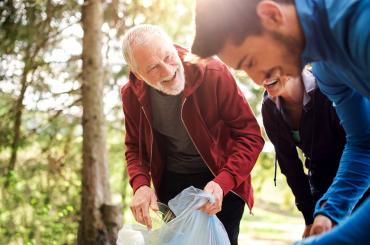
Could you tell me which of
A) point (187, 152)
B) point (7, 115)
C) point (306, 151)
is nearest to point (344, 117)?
point (306, 151)

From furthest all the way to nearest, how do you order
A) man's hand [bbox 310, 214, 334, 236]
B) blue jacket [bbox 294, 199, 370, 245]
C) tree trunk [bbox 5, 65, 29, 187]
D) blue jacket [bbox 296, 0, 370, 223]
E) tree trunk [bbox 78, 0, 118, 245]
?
tree trunk [bbox 5, 65, 29, 187]
tree trunk [bbox 78, 0, 118, 245]
man's hand [bbox 310, 214, 334, 236]
blue jacket [bbox 296, 0, 370, 223]
blue jacket [bbox 294, 199, 370, 245]

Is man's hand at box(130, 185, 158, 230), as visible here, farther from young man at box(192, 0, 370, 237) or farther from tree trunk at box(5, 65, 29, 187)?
tree trunk at box(5, 65, 29, 187)

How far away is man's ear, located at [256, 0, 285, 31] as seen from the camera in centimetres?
121

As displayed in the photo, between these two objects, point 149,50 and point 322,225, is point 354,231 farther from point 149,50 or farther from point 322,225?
point 149,50

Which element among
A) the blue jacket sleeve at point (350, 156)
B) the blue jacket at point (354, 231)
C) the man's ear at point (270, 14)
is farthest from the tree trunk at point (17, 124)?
the blue jacket at point (354, 231)

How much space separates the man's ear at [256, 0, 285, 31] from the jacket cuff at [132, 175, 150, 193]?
1384 mm

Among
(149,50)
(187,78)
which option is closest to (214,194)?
(187,78)

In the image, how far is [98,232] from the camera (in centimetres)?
514

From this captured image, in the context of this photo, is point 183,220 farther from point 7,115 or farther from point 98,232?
point 7,115

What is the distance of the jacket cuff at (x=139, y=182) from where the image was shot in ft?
8.14

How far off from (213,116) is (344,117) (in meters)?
0.80

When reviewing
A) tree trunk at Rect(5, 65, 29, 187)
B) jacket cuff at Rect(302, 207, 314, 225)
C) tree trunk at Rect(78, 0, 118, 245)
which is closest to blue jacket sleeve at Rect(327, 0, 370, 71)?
jacket cuff at Rect(302, 207, 314, 225)

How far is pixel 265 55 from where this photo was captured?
1.30 m

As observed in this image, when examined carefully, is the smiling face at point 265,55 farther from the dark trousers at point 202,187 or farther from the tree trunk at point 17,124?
the tree trunk at point 17,124
